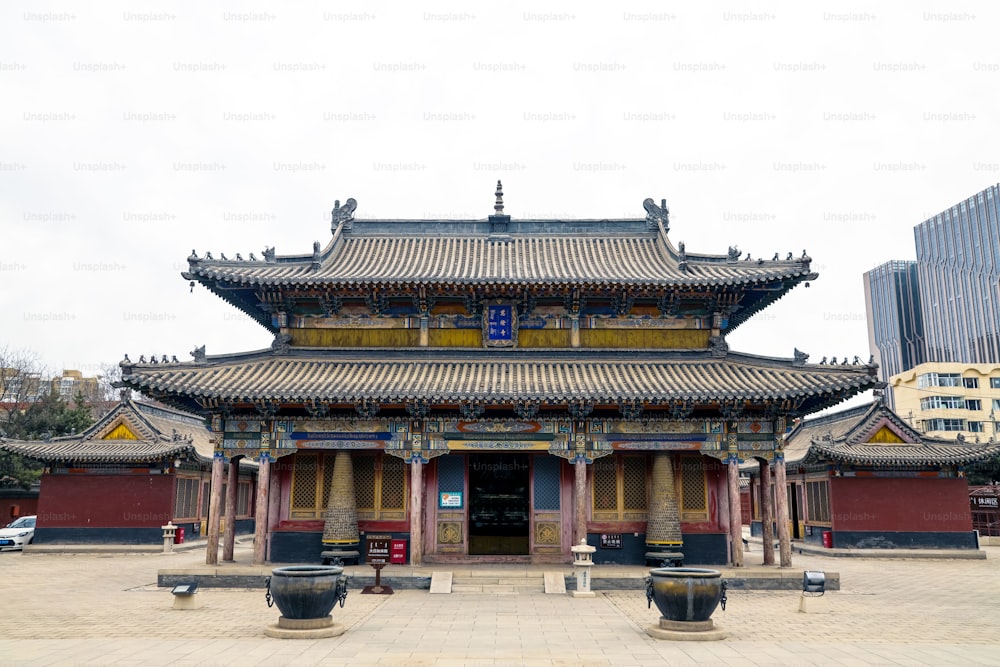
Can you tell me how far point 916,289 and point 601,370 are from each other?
12133cm

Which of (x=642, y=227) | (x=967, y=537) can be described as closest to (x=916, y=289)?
(x=967, y=537)

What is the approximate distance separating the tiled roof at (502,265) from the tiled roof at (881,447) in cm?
1361

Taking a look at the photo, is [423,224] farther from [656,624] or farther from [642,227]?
[656,624]

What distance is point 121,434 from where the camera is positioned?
112ft

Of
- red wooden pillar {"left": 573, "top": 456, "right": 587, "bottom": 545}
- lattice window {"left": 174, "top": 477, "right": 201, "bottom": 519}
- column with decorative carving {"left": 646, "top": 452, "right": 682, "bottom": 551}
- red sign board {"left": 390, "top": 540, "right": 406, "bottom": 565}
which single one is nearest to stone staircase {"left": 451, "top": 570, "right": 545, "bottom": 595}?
red wooden pillar {"left": 573, "top": 456, "right": 587, "bottom": 545}

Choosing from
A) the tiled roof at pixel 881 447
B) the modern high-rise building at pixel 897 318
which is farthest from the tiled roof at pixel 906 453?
the modern high-rise building at pixel 897 318

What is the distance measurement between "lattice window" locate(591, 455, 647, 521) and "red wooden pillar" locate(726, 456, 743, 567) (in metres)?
2.38

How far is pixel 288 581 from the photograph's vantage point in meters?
12.5

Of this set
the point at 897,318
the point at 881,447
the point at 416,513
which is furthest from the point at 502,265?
the point at 897,318

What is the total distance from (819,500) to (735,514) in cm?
1702

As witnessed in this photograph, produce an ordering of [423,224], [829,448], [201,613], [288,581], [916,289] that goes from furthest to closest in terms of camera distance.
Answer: [916,289] < [829,448] < [423,224] < [201,613] < [288,581]

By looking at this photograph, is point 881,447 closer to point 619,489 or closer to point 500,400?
point 619,489

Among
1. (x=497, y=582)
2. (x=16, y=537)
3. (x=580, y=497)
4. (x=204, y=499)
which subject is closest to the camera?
(x=497, y=582)

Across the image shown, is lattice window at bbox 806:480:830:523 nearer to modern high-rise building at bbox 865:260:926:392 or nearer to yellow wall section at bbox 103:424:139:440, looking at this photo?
yellow wall section at bbox 103:424:139:440
